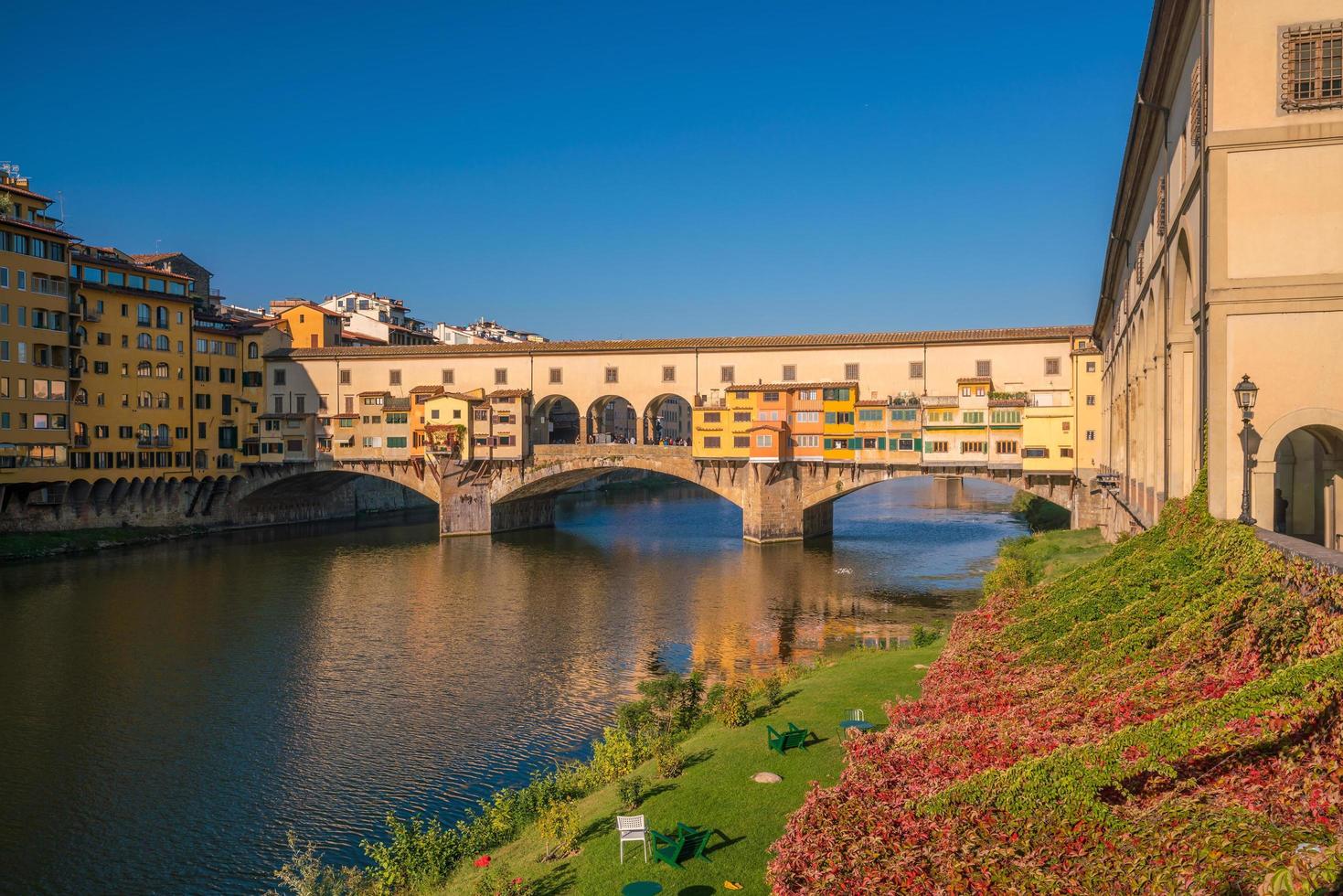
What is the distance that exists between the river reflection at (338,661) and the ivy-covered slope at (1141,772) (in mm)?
10390

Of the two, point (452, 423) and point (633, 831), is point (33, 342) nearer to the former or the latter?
point (452, 423)

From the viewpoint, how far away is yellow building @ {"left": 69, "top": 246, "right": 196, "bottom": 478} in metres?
52.6

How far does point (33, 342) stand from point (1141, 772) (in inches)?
2154

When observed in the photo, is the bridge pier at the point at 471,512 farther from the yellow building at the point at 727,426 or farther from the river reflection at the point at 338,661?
the yellow building at the point at 727,426

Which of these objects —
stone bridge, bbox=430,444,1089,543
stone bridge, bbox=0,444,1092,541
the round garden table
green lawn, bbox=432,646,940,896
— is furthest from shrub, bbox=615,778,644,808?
stone bridge, bbox=430,444,1089,543

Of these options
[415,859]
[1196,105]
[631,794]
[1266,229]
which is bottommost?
[415,859]

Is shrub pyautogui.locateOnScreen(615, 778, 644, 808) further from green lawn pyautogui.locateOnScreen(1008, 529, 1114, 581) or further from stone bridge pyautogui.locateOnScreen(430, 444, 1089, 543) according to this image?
stone bridge pyautogui.locateOnScreen(430, 444, 1089, 543)

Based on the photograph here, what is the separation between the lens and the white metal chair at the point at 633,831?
12.5m

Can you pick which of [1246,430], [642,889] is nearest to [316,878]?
[642,889]

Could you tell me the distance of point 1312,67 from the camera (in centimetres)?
1346

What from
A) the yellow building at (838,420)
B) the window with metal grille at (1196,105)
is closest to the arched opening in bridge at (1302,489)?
the window with metal grille at (1196,105)

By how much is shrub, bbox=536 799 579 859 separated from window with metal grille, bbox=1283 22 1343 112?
14.8 metres

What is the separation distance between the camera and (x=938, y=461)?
48.5m

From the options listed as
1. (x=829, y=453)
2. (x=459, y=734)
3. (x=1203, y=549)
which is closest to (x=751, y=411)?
(x=829, y=453)
